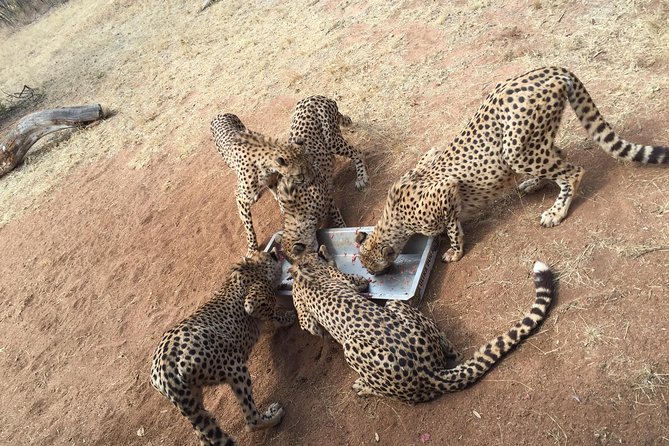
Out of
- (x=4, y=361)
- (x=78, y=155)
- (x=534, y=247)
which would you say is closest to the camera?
(x=534, y=247)

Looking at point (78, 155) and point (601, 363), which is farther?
point (78, 155)

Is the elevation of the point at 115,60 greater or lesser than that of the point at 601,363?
greater

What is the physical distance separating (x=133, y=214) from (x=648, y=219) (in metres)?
6.49

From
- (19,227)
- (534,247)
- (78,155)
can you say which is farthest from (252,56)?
(534,247)

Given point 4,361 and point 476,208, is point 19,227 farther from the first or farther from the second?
point 476,208

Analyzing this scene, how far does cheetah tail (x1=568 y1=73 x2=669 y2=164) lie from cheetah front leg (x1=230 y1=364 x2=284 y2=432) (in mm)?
3536

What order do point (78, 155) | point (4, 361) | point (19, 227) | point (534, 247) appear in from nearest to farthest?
point (534, 247), point (4, 361), point (19, 227), point (78, 155)

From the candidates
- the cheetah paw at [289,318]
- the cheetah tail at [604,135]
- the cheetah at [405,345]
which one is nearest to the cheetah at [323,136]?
the cheetah paw at [289,318]

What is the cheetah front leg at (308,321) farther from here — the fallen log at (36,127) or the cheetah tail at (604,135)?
the fallen log at (36,127)

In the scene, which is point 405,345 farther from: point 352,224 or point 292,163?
point 292,163

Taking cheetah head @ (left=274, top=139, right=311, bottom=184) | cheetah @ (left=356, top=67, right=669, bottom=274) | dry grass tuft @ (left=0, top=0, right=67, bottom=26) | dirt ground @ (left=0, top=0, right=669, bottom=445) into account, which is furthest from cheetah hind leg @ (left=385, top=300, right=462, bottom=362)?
dry grass tuft @ (left=0, top=0, right=67, bottom=26)

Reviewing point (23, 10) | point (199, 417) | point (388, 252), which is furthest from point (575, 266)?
point (23, 10)

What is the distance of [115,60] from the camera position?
13805 millimetres

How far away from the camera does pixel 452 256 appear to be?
4.91m
